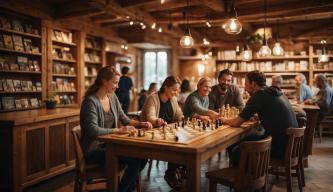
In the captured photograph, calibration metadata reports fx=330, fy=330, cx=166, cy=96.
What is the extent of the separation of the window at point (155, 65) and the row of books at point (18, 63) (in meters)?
5.44

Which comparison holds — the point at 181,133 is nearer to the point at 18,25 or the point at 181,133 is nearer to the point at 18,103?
the point at 18,103

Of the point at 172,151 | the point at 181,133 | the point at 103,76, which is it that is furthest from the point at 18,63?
the point at 172,151

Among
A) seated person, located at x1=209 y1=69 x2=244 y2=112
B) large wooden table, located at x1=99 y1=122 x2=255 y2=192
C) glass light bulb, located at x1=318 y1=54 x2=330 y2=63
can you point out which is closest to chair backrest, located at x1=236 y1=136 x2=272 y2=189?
large wooden table, located at x1=99 y1=122 x2=255 y2=192

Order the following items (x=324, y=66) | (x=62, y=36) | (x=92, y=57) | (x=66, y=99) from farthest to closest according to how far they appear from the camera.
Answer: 1. (x=324, y=66)
2. (x=92, y=57)
3. (x=66, y=99)
4. (x=62, y=36)

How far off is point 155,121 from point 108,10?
3352mm

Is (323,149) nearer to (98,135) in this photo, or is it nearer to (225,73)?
(225,73)

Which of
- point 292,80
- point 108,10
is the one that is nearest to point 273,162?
point 108,10

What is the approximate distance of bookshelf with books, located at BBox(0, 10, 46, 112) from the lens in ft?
19.2

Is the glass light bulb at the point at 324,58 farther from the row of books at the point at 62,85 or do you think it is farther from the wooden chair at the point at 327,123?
the row of books at the point at 62,85

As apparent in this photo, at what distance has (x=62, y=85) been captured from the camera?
24.4 ft

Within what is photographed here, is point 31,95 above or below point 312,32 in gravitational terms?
below

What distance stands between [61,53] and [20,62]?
50.6 inches

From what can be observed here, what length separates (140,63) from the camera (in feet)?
37.8

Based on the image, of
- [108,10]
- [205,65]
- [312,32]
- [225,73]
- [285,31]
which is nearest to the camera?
[225,73]
